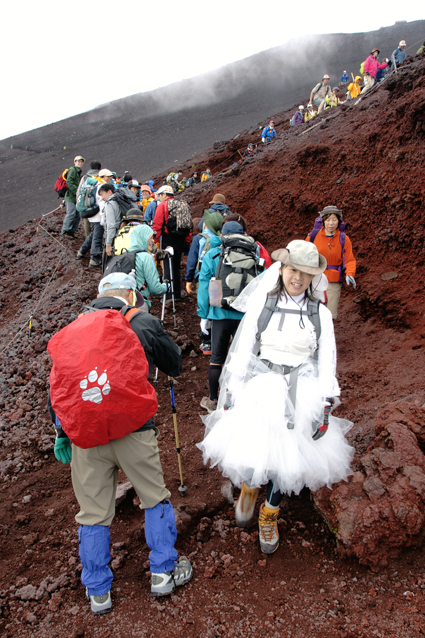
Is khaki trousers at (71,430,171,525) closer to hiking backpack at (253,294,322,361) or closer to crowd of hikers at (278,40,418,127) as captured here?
hiking backpack at (253,294,322,361)

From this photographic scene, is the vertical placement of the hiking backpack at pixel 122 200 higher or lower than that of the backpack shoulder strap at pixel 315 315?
higher

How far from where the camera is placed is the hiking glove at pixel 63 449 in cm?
255

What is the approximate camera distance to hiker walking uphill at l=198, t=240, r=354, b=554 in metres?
2.47

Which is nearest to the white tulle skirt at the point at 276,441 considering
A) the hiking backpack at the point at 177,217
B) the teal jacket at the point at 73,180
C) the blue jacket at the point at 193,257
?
the blue jacket at the point at 193,257

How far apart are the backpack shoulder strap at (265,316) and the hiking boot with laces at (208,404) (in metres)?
2.04

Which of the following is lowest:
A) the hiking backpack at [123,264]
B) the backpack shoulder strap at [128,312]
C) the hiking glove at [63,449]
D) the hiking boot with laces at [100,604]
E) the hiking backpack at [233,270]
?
the hiking boot with laces at [100,604]

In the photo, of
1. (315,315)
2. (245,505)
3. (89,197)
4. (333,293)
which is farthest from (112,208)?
(245,505)

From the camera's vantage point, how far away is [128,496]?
3.34 m

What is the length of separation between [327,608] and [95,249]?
7376 millimetres

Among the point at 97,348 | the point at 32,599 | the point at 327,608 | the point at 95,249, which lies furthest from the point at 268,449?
the point at 95,249

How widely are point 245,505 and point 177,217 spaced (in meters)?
4.77

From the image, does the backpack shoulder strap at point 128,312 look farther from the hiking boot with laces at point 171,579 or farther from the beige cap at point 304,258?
the hiking boot with laces at point 171,579

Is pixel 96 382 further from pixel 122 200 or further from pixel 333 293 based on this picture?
pixel 122 200

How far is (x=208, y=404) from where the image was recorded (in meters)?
4.72
